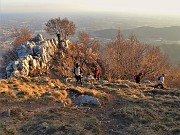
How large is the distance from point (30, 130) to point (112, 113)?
507 centimetres

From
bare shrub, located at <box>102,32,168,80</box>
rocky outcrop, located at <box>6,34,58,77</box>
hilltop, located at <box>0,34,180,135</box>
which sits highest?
hilltop, located at <box>0,34,180,135</box>

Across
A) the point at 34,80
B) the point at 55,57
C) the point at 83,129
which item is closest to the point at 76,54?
the point at 55,57

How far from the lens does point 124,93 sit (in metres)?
22.9

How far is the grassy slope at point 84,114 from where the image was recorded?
47.4 ft

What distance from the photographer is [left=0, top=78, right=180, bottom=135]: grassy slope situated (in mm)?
14435

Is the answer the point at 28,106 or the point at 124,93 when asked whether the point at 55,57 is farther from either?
the point at 28,106

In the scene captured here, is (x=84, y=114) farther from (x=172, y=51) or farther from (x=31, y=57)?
(x=172, y=51)

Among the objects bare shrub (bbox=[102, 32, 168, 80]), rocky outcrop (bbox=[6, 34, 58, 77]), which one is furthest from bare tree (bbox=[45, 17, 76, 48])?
bare shrub (bbox=[102, 32, 168, 80])

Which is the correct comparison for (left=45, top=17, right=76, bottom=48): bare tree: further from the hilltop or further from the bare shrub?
the hilltop

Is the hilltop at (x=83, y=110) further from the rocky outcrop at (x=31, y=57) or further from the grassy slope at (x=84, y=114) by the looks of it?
the rocky outcrop at (x=31, y=57)

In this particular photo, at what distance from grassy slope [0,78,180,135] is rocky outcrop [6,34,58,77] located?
13.4 metres

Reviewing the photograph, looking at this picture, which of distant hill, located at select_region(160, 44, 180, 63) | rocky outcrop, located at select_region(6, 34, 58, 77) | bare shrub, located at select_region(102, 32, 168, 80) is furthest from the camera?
distant hill, located at select_region(160, 44, 180, 63)

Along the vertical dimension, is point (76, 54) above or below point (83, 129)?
below

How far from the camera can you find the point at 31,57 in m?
41.6
